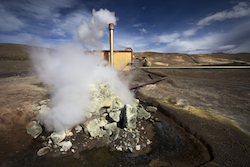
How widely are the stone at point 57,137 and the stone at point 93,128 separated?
778mm

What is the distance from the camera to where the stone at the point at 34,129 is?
3566 mm

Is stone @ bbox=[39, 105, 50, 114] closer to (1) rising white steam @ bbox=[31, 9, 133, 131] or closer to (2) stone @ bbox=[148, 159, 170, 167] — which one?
(1) rising white steam @ bbox=[31, 9, 133, 131]

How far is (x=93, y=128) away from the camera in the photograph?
12.3 ft

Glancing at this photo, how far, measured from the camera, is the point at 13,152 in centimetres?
298

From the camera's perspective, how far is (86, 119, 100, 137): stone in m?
3.66

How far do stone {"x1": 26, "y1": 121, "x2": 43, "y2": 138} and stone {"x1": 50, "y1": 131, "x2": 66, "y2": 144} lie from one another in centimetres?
66

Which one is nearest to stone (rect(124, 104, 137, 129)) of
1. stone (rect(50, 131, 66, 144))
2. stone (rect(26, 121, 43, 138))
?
stone (rect(50, 131, 66, 144))

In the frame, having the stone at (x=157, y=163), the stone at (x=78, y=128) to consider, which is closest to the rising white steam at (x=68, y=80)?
the stone at (x=78, y=128)

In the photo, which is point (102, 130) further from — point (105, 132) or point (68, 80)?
point (68, 80)

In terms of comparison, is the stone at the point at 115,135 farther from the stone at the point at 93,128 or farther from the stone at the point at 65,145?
the stone at the point at 65,145

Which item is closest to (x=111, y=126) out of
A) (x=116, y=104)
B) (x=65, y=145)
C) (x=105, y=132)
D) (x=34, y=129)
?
(x=105, y=132)

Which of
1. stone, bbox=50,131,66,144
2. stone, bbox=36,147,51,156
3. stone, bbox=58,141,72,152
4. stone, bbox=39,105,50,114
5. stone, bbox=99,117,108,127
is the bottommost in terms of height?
stone, bbox=36,147,51,156

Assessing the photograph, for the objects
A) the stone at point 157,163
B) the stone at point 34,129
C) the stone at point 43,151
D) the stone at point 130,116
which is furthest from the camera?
the stone at point 130,116

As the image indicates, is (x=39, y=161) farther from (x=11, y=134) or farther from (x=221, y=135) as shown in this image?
(x=221, y=135)
